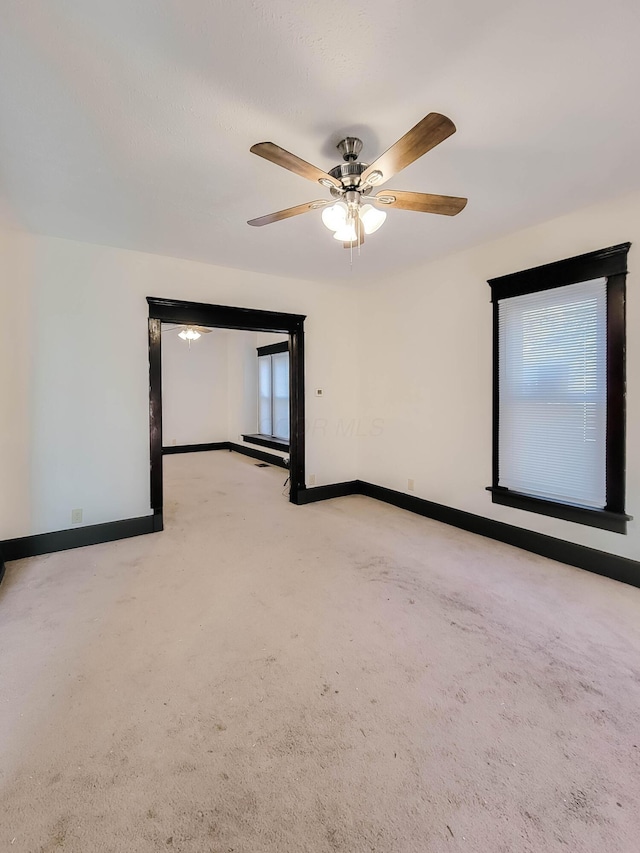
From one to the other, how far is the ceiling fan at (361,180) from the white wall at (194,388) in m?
6.46

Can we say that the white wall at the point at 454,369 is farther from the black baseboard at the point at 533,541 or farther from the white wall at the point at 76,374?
the white wall at the point at 76,374

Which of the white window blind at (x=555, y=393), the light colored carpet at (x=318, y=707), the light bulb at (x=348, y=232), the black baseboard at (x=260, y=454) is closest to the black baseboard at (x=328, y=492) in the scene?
the light colored carpet at (x=318, y=707)

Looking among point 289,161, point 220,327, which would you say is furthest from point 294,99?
point 220,327

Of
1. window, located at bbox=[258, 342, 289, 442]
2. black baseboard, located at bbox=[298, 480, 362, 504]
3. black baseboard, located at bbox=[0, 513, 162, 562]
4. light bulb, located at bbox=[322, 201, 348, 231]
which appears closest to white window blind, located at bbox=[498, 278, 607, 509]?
light bulb, located at bbox=[322, 201, 348, 231]

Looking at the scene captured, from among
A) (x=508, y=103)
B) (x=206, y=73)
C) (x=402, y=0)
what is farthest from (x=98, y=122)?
(x=508, y=103)

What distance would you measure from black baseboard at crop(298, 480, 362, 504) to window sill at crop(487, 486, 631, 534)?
1.92 metres

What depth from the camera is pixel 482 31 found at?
1.43 meters

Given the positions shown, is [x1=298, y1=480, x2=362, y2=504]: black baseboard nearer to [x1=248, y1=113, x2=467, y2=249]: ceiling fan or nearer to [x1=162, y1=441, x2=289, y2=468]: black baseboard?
[x1=162, y1=441, x2=289, y2=468]: black baseboard

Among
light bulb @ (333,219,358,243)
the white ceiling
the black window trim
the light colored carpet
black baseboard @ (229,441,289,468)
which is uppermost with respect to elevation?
the white ceiling

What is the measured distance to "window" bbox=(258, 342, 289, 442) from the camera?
7203mm

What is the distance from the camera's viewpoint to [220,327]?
4.08 m

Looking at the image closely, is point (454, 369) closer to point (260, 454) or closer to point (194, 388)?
point (260, 454)

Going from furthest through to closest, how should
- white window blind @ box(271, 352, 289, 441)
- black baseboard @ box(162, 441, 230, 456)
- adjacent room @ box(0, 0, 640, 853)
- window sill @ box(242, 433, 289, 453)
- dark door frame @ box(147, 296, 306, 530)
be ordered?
black baseboard @ box(162, 441, 230, 456) < white window blind @ box(271, 352, 289, 441) < window sill @ box(242, 433, 289, 453) < dark door frame @ box(147, 296, 306, 530) < adjacent room @ box(0, 0, 640, 853)

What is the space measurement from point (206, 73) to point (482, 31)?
110cm
